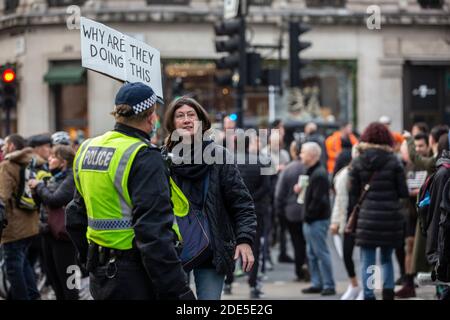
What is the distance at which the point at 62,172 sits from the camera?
9414mm

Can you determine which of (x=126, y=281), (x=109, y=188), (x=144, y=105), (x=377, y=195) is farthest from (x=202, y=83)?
(x=126, y=281)

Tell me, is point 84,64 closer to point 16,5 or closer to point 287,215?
point 287,215

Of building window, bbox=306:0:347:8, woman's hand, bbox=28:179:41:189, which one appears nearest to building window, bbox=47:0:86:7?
building window, bbox=306:0:347:8

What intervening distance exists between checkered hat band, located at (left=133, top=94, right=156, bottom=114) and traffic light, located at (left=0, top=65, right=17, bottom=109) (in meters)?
11.7

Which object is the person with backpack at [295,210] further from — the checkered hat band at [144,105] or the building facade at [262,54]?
the building facade at [262,54]

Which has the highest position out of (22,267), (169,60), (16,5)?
(16,5)

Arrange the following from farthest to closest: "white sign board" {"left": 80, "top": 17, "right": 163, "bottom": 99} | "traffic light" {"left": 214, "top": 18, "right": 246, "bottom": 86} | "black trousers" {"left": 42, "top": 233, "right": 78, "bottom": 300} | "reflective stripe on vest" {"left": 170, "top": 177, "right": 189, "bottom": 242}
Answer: "traffic light" {"left": 214, "top": 18, "right": 246, "bottom": 86}
"black trousers" {"left": 42, "top": 233, "right": 78, "bottom": 300}
"reflective stripe on vest" {"left": 170, "top": 177, "right": 189, "bottom": 242}
"white sign board" {"left": 80, "top": 17, "right": 163, "bottom": 99}

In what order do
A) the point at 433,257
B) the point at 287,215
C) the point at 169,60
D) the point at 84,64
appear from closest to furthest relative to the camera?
the point at 84,64 → the point at 433,257 → the point at 287,215 → the point at 169,60

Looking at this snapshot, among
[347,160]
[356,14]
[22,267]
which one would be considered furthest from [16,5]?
[22,267]

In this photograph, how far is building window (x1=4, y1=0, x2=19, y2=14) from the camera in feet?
91.9

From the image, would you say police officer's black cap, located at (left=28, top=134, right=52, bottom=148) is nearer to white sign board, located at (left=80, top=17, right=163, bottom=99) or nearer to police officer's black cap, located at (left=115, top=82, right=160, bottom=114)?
white sign board, located at (left=80, top=17, right=163, bottom=99)

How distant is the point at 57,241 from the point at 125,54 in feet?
11.8

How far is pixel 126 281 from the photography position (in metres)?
5.27

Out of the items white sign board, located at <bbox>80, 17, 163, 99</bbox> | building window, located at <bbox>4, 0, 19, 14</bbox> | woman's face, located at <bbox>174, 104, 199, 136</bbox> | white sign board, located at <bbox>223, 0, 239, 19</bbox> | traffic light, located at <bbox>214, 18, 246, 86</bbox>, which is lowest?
woman's face, located at <bbox>174, 104, 199, 136</bbox>
